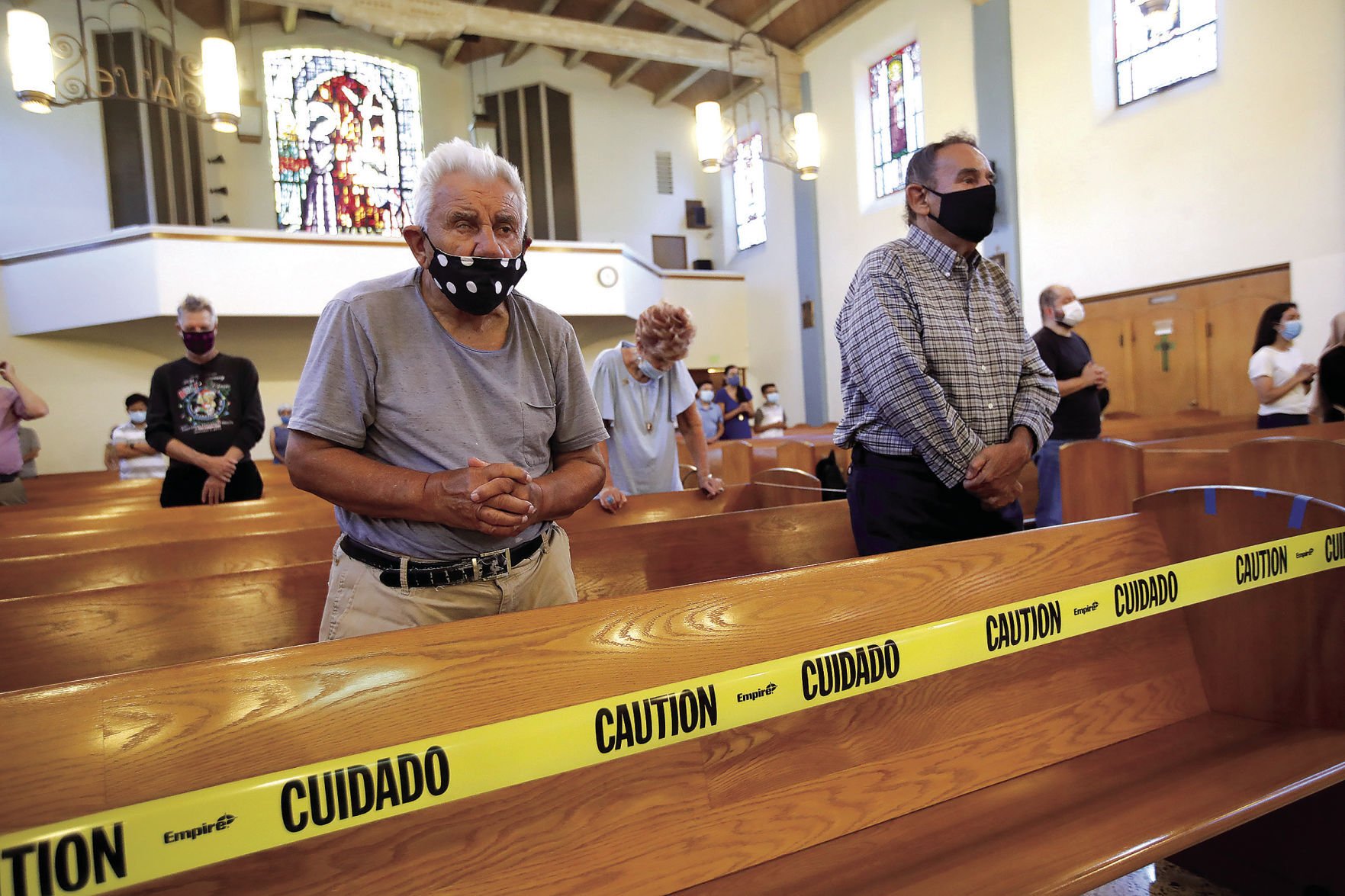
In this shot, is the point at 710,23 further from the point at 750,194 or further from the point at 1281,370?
the point at 1281,370

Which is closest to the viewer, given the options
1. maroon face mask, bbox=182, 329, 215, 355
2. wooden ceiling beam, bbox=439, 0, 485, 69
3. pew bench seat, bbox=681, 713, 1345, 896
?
pew bench seat, bbox=681, 713, 1345, 896

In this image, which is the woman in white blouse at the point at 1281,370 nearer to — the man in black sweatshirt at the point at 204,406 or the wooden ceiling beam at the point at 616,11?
the man in black sweatshirt at the point at 204,406

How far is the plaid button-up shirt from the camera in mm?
1672

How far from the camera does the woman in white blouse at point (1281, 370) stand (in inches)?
160

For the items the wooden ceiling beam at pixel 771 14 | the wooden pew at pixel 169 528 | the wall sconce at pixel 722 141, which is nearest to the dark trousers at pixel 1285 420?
the wall sconce at pixel 722 141

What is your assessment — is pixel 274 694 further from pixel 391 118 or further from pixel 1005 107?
pixel 391 118

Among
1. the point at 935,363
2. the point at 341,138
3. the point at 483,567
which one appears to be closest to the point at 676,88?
the point at 341,138

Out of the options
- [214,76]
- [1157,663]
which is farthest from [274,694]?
[214,76]

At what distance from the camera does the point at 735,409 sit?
9023mm

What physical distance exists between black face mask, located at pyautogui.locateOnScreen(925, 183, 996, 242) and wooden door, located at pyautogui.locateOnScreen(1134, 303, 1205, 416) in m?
5.89

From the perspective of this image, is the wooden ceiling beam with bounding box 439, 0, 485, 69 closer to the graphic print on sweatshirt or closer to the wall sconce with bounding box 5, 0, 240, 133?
the wall sconce with bounding box 5, 0, 240, 133

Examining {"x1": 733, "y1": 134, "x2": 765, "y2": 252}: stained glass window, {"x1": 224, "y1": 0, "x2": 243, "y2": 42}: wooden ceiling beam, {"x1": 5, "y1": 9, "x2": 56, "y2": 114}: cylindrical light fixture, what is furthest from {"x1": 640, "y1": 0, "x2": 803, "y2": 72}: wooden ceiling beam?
{"x1": 5, "y1": 9, "x2": 56, "y2": 114}: cylindrical light fixture

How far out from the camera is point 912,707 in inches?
53.2

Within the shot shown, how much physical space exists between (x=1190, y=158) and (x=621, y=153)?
8.19m
